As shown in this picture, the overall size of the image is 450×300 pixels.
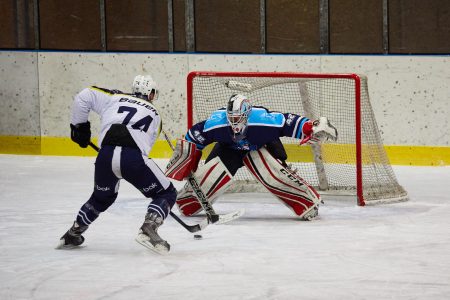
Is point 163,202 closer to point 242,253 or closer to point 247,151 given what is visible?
point 242,253

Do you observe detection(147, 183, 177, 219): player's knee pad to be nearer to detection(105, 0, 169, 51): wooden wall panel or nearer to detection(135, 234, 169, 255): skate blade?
detection(135, 234, 169, 255): skate blade

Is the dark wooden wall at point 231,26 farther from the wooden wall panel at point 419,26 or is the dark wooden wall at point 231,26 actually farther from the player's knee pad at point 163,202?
the player's knee pad at point 163,202

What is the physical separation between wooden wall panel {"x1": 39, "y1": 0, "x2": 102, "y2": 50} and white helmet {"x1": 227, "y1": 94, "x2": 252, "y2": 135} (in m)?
3.79

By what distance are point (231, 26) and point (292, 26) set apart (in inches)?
22.6

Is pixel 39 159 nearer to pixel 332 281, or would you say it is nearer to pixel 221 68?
pixel 221 68

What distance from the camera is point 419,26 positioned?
8.89 m

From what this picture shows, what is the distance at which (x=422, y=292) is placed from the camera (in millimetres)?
4695

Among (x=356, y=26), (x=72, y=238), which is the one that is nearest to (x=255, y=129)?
(x=72, y=238)

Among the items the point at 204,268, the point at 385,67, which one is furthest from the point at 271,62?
the point at 204,268

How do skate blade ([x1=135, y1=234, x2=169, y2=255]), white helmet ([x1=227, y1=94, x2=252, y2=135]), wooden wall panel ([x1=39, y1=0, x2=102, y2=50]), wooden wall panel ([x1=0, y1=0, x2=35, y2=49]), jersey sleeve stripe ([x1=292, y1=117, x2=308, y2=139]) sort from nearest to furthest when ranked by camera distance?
1. skate blade ([x1=135, y1=234, x2=169, y2=255])
2. white helmet ([x1=227, y1=94, x2=252, y2=135])
3. jersey sleeve stripe ([x1=292, y1=117, x2=308, y2=139])
4. wooden wall panel ([x1=39, y1=0, x2=102, y2=50])
5. wooden wall panel ([x1=0, y1=0, x2=35, y2=49])

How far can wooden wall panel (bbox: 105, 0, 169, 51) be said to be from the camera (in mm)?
9703

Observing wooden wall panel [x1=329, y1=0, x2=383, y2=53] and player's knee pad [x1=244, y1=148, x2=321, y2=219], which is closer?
player's knee pad [x1=244, y1=148, x2=321, y2=219]

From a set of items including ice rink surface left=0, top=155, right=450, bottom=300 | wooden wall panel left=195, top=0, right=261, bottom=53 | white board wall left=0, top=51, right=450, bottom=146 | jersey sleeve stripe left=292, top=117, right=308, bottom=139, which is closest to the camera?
ice rink surface left=0, top=155, right=450, bottom=300

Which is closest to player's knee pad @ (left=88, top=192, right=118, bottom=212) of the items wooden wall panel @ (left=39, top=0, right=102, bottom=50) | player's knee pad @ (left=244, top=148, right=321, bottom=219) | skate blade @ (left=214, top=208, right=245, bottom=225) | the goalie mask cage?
skate blade @ (left=214, top=208, right=245, bottom=225)
